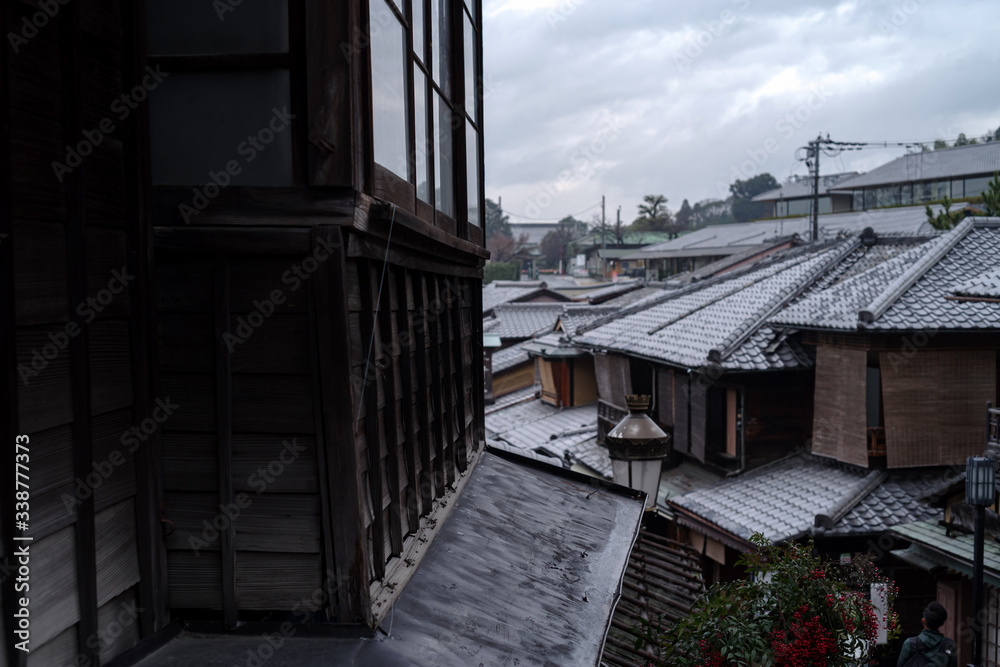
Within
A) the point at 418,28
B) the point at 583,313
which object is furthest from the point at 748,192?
the point at 418,28

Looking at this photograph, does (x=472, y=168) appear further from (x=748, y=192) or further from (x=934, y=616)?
(x=748, y=192)

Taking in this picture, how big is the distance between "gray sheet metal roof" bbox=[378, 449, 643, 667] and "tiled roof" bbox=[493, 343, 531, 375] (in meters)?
25.5

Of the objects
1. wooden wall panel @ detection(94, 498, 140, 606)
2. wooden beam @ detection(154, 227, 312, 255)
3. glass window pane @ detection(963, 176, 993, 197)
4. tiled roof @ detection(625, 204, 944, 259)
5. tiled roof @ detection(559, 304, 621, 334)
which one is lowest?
tiled roof @ detection(559, 304, 621, 334)

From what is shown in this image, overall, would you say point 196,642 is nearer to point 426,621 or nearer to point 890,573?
point 426,621

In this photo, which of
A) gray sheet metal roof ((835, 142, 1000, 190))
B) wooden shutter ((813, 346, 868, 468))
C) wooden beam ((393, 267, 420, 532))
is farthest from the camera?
gray sheet metal roof ((835, 142, 1000, 190))

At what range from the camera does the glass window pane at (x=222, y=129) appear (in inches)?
146

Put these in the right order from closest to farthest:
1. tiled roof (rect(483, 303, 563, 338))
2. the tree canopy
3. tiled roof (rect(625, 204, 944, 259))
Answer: tiled roof (rect(483, 303, 563, 338)) < tiled roof (rect(625, 204, 944, 259)) < the tree canopy

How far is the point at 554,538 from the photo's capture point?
6461 mm

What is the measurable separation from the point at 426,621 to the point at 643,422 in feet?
18.0

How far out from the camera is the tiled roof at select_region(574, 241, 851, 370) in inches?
672

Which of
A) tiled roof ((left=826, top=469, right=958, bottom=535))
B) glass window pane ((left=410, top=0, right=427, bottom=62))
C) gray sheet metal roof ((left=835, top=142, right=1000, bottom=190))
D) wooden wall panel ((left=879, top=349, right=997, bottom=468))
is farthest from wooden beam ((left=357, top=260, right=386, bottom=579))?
gray sheet metal roof ((left=835, top=142, right=1000, bottom=190))

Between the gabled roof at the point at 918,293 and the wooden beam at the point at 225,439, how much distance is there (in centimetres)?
1374

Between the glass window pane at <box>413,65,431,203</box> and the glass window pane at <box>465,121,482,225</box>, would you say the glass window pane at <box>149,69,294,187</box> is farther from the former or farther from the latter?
the glass window pane at <box>465,121,482,225</box>

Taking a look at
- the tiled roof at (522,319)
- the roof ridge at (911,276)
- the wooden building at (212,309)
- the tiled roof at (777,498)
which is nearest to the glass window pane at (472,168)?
the wooden building at (212,309)
